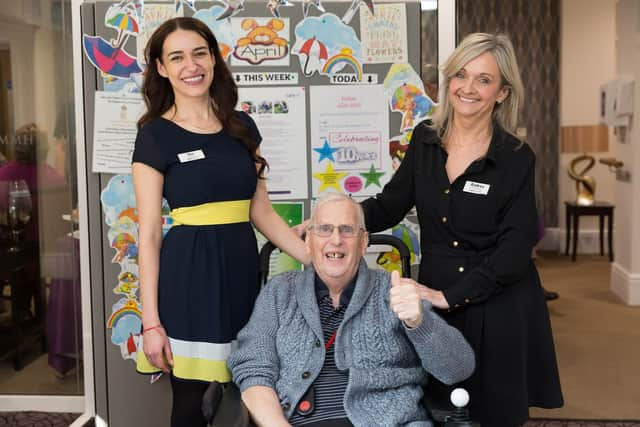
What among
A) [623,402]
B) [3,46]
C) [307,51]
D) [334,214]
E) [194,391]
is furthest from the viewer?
[623,402]

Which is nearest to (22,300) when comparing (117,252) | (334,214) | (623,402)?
(117,252)

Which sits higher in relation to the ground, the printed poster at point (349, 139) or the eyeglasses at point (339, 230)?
the printed poster at point (349, 139)

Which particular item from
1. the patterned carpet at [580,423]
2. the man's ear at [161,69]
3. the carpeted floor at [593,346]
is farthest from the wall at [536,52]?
the man's ear at [161,69]

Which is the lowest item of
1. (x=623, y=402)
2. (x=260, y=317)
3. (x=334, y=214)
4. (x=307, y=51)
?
(x=623, y=402)

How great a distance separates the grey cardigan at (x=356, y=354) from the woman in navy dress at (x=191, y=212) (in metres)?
0.13

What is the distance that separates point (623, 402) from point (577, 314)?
2.01 metres

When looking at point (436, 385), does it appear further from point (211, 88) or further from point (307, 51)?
point (307, 51)

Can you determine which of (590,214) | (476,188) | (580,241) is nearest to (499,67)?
(476,188)

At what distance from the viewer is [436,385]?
2252mm

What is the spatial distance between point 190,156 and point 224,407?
71 centimetres

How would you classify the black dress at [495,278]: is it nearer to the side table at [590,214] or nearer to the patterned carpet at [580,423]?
the patterned carpet at [580,423]

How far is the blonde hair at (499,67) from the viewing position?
7.30 ft

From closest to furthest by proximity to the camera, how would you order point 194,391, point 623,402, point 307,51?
point 194,391 < point 307,51 < point 623,402

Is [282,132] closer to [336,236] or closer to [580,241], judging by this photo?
[336,236]
